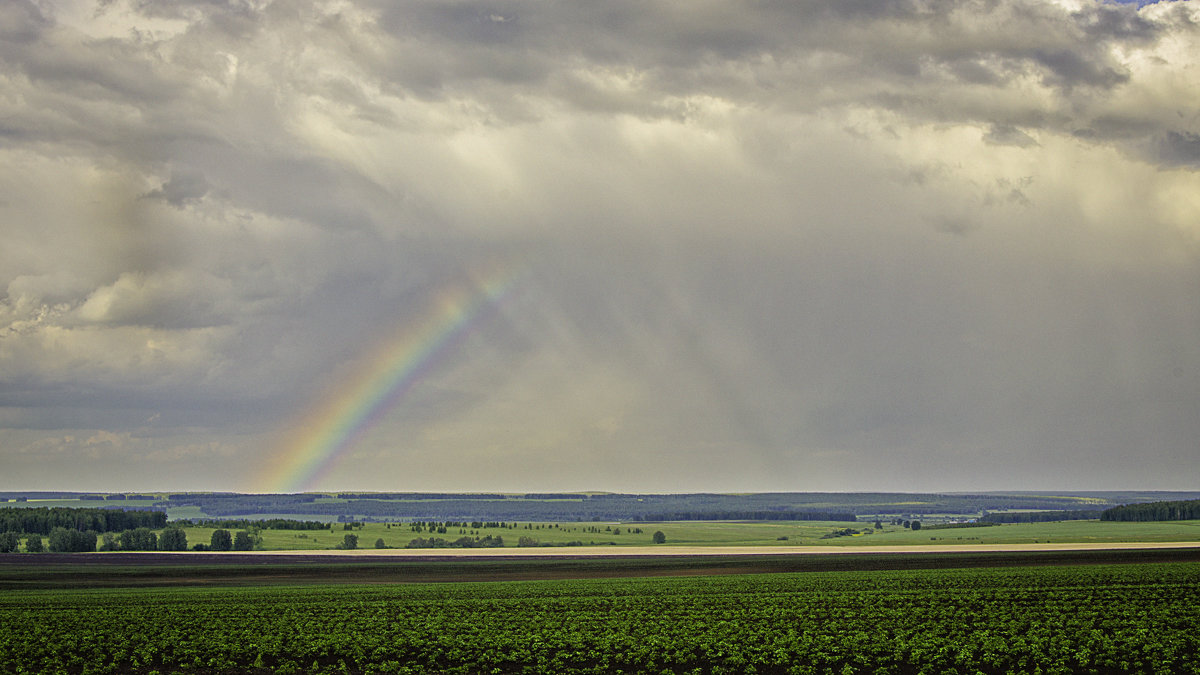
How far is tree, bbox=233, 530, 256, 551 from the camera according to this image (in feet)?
569

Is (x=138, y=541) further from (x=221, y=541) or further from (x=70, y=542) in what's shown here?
(x=221, y=541)

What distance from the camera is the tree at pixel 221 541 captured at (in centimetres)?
17188

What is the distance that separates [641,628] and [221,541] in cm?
14105

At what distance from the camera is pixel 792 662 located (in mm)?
42406

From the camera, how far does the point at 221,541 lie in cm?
17300

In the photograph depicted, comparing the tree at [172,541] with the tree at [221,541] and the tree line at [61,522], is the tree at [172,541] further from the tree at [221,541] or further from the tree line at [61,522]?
the tree line at [61,522]

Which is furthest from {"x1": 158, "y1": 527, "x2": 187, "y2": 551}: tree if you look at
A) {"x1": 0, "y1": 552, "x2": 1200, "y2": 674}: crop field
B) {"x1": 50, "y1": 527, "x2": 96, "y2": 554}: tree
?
{"x1": 0, "y1": 552, "x2": 1200, "y2": 674}: crop field

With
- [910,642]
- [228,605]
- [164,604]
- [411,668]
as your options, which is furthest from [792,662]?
[164,604]

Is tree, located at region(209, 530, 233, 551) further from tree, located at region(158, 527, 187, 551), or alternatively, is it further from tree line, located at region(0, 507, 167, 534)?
tree line, located at region(0, 507, 167, 534)

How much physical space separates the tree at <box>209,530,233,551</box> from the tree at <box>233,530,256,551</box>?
116 centimetres

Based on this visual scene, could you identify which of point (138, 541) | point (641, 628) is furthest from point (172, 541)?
point (641, 628)

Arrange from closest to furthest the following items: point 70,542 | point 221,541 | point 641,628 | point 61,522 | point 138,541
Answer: point 641,628
point 70,542
point 138,541
point 221,541
point 61,522

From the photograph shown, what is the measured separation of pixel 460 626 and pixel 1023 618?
29.3 m

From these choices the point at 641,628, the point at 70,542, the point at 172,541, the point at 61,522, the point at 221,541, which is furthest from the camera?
the point at 61,522
